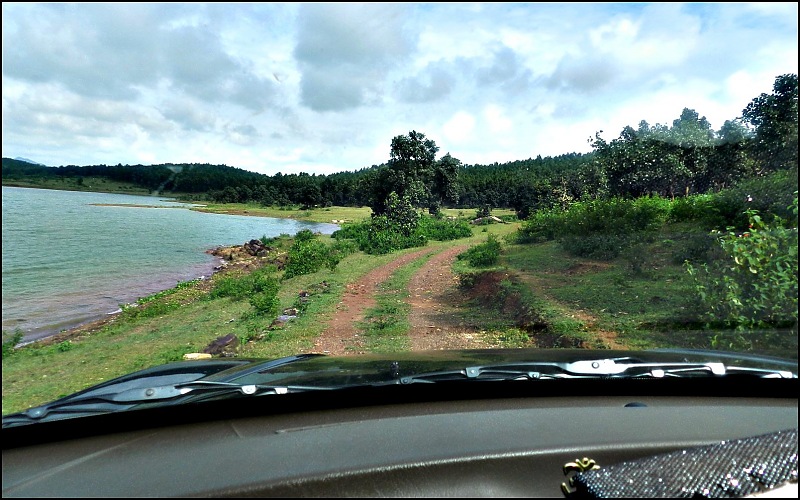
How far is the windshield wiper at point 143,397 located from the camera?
202 centimetres

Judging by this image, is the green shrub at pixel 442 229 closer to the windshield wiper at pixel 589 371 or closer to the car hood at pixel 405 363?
the car hood at pixel 405 363

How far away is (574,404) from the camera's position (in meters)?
2.23

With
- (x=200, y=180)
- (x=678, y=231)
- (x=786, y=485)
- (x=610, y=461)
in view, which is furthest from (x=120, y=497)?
(x=678, y=231)

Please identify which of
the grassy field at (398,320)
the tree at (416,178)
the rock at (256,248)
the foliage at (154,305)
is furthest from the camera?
the tree at (416,178)

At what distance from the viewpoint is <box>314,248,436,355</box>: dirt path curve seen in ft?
19.0

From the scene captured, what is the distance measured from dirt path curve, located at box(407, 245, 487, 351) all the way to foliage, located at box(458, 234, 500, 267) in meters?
0.49

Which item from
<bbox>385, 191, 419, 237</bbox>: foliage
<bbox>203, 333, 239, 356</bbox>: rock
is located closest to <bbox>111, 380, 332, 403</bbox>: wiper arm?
<bbox>203, 333, 239, 356</bbox>: rock

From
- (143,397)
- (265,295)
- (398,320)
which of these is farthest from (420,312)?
(143,397)

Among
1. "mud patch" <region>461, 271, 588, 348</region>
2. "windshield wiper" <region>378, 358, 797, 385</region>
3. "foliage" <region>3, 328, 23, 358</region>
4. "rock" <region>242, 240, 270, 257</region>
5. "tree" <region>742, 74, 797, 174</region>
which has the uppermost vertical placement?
"tree" <region>742, 74, 797, 174</region>

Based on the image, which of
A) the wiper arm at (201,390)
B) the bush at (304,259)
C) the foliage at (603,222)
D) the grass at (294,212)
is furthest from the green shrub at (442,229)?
the wiper arm at (201,390)

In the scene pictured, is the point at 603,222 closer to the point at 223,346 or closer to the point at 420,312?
the point at 420,312

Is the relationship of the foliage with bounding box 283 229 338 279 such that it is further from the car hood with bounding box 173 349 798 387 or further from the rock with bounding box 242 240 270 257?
the car hood with bounding box 173 349 798 387

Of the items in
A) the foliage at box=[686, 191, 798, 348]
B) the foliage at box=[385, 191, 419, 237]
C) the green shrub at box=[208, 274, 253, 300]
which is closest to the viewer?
the foliage at box=[686, 191, 798, 348]

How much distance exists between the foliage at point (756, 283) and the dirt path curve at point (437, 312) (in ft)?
8.13
